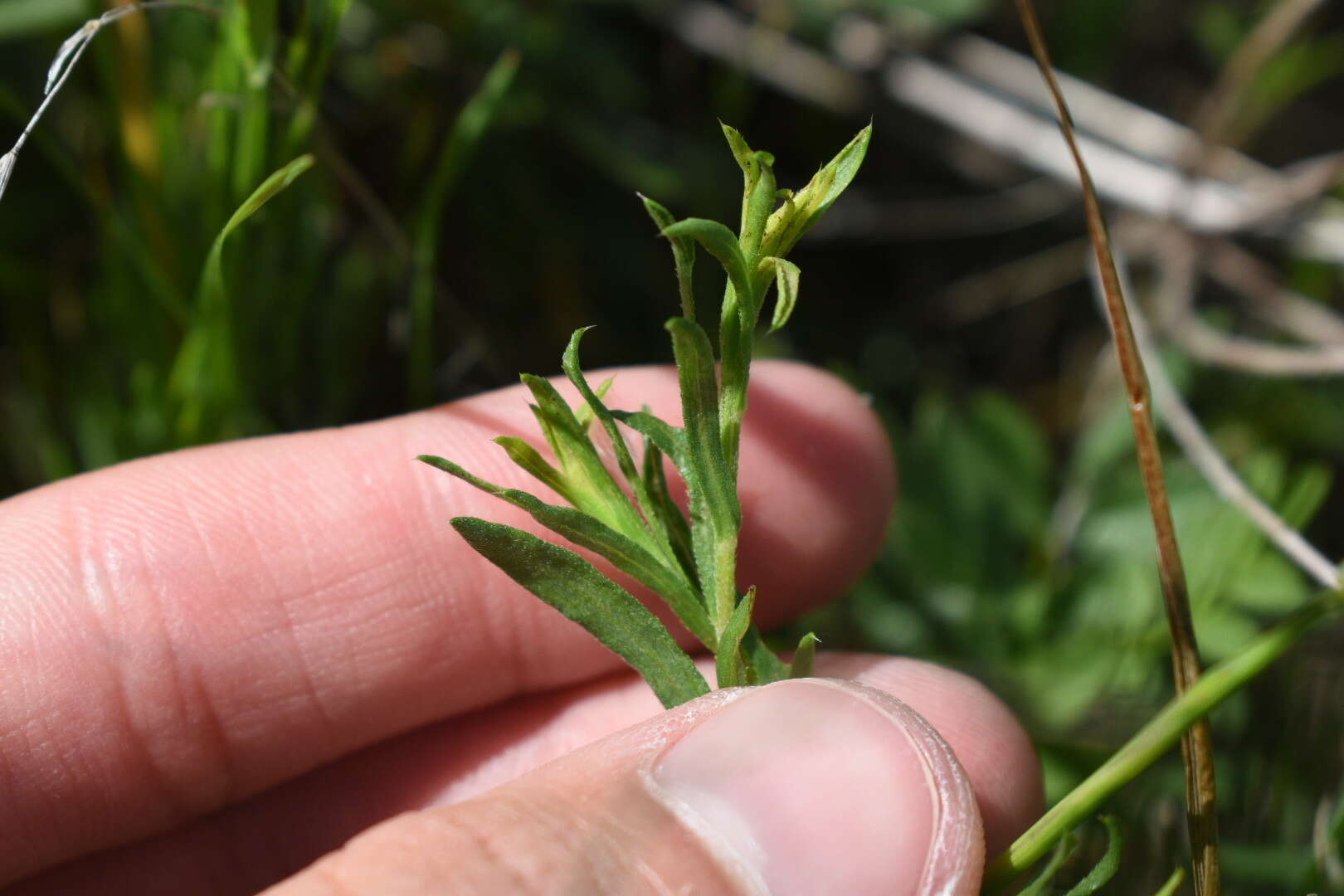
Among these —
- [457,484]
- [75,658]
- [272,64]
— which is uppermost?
[272,64]

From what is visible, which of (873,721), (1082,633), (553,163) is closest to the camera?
(873,721)

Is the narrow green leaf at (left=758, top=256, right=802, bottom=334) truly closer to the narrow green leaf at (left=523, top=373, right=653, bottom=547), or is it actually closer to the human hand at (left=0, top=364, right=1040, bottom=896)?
the narrow green leaf at (left=523, top=373, right=653, bottom=547)

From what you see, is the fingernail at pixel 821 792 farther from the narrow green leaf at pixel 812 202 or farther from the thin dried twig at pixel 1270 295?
the thin dried twig at pixel 1270 295

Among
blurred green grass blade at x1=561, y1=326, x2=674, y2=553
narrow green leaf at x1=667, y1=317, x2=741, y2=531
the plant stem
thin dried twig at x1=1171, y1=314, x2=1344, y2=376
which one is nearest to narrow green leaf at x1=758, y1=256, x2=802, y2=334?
narrow green leaf at x1=667, y1=317, x2=741, y2=531

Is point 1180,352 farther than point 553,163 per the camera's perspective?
No

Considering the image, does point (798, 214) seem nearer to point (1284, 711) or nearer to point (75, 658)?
point (75, 658)

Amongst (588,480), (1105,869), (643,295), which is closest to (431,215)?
(588,480)

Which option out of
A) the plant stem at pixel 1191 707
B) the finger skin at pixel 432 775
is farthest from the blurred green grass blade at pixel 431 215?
the plant stem at pixel 1191 707

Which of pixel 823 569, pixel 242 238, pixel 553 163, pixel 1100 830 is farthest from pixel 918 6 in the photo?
pixel 1100 830

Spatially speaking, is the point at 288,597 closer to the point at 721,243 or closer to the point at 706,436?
the point at 706,436
